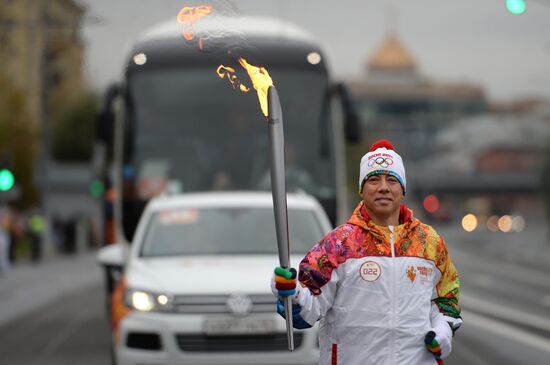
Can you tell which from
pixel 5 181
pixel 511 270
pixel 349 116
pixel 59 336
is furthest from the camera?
pixel 511 270

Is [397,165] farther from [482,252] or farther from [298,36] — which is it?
[482,252]

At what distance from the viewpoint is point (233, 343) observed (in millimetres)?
8672

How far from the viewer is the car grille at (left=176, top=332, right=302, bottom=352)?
8.61 meters

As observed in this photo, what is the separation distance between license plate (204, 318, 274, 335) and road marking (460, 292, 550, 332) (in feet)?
Answer: 22.4

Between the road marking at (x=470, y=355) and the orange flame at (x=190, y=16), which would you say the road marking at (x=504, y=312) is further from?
the orange flame at (x=190, y=16)

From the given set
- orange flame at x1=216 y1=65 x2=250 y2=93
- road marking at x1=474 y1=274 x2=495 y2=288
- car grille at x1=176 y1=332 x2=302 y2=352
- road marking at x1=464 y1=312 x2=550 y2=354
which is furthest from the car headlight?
road marking at x1=474 y1=274 x2=495 y2=288

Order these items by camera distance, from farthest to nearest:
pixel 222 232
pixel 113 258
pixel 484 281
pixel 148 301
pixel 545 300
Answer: pixel 484 281, pixel 545 300, pixel 113 258, pixel 222 232, pixel 148 301

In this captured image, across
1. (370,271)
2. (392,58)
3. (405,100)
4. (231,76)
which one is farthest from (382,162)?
(392,58)

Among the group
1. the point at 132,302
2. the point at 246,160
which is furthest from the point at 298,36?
the point at 132,302

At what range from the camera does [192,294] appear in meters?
8.73

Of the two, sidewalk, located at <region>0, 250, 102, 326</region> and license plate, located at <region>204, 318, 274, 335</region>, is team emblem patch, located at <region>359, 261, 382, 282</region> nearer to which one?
license plate, located at <region>204, 318, 274, 335</region>

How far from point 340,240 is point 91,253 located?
4457cm

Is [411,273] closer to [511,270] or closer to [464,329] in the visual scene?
[464,329]

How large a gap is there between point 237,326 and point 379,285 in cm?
428
